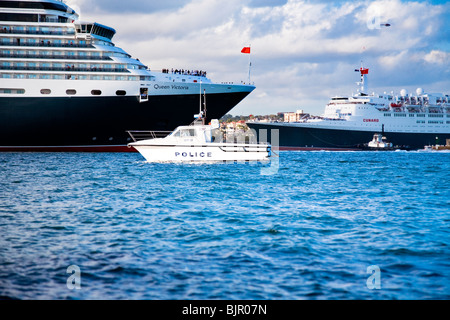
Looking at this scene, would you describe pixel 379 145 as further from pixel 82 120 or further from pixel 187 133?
pixel 187 133

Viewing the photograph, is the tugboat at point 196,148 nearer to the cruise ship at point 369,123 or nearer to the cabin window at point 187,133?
the cabin window at point 187,133

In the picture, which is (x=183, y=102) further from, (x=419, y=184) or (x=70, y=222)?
(x=70, y=222)

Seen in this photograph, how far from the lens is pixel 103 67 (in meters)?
55.1

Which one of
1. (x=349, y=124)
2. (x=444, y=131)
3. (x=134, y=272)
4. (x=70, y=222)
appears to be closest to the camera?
(x=134, y=272)

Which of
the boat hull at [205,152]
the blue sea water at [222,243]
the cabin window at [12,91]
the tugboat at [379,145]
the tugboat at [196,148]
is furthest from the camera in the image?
the tugboat at [379,145]

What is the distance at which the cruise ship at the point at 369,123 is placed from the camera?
9088 cm

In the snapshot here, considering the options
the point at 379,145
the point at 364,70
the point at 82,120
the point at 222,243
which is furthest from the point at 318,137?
the point at 222,243

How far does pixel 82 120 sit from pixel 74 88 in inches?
148

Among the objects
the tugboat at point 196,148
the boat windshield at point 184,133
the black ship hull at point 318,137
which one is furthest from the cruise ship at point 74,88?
the black ship hull at point 318,137

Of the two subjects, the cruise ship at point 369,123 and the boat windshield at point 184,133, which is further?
the cruise ship at point 369,123

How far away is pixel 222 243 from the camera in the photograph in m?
12.1
